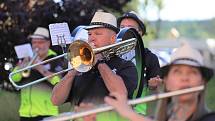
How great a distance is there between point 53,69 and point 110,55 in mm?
2697

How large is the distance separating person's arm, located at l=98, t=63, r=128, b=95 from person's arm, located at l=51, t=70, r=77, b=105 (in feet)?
0.81

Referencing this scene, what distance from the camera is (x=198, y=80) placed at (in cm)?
334

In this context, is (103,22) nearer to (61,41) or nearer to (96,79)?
(96,79)

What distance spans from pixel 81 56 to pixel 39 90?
274 cm

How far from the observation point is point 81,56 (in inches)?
197

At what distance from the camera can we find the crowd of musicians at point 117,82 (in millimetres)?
3359

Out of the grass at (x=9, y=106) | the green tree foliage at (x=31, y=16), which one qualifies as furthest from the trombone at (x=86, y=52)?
the green tree foliage at (x=31, y=16)

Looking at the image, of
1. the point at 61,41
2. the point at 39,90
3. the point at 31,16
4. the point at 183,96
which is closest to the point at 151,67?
the point at 61,41

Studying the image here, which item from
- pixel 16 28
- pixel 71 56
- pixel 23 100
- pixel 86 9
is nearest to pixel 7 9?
pixel 16 28

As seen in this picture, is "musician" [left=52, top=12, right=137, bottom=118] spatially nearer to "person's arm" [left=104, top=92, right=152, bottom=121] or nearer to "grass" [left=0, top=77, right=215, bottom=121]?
"person's arm" [left=104, top=92, right=152, bottom=121]

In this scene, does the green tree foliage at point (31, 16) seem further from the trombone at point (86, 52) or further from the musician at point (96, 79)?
the musician at point (96, 79)

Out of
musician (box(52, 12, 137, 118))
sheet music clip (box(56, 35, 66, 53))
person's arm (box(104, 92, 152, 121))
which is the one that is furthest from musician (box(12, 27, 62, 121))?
person's arm (box(104, 92, 152, 121))

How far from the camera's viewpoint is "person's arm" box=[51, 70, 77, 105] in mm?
4844

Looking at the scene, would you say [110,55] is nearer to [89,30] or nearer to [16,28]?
[89,30]
